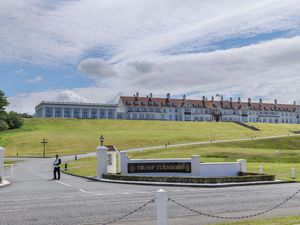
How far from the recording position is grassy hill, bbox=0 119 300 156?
3588 inches

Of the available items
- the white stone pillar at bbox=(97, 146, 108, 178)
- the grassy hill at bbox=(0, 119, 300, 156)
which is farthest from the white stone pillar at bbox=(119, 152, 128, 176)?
the grassy hill at bbox=(0, 119, 300, 156)

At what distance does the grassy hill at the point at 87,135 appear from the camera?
299 feet

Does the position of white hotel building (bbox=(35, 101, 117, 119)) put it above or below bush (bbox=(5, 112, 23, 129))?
above

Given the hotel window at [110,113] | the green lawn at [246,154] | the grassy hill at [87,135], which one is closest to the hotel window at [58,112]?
the hotel window at [110,113]

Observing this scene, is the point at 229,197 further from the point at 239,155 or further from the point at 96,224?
the point at 239,155

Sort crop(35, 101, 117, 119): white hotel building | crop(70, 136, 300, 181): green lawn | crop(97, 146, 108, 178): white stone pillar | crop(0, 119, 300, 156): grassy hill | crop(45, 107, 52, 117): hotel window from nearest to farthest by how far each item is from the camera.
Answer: crop(97, 146, 108, 178): white stone pillar, crop(70, 136, 300, 181): green lawn, crop(0, 119, 300, 156): grassy hill, crop(45, 107, 52, 117): hotel window, crop(35, 101, 117, 119): white hotel building

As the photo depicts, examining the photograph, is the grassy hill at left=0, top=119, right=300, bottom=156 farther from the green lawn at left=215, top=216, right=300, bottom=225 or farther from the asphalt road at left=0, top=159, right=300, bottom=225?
the green lawn at left=215, top=216, right=300, bottom=225

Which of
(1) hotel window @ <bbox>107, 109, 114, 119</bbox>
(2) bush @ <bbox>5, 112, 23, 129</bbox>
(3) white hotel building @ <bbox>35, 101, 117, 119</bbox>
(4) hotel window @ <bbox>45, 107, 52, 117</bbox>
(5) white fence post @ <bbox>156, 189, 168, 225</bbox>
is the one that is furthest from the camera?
(1) hotel window @ <bbox>107, 109, 114, 119</bbox>

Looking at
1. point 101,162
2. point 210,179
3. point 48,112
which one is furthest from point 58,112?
point 210,179

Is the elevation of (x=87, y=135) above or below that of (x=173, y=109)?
below

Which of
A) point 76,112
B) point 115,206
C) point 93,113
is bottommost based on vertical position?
point 115,206

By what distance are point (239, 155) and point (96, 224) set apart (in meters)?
53.8

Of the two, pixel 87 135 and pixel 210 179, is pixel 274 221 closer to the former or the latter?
pixel 210 179

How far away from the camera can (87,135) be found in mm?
107625
